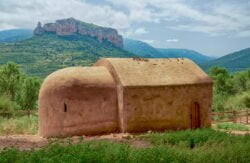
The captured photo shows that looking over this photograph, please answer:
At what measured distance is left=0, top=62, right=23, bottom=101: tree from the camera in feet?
130

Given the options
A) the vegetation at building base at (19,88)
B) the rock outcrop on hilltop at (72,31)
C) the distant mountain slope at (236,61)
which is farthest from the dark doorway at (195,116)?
the rock outcrop on hilltop at (72,31)

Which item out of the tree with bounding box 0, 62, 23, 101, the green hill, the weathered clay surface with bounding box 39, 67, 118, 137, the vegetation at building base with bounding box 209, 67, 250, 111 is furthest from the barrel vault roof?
the green hill

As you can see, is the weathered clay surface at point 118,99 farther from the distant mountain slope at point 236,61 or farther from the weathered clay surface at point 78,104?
the distant mountain slope at point 236,61

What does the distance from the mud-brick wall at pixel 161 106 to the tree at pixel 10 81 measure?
2413 cm

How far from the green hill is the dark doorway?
74.3m

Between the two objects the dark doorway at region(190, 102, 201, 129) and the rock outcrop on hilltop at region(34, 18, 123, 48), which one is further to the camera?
the rock outcrop on hilltop at region(34, 18, 123, 48)

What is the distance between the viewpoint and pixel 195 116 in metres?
19.3

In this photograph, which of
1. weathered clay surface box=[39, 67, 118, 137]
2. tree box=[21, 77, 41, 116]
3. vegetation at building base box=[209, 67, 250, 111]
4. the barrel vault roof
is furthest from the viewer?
vegetation at building base box=[209, 67, 250, 111]

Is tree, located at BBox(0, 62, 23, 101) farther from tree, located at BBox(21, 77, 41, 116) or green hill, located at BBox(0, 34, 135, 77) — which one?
green hill, located at BBox(0, 34, 135, 77)

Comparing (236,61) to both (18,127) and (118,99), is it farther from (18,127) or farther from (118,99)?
(118,99)

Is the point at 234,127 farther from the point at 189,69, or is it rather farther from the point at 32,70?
the point at 32,70

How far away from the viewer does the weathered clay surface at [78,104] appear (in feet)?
57.8

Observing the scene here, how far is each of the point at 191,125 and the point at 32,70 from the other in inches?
3162

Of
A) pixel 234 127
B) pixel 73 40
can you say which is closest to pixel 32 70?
pixel 73 40
